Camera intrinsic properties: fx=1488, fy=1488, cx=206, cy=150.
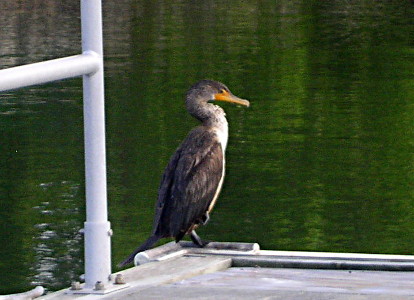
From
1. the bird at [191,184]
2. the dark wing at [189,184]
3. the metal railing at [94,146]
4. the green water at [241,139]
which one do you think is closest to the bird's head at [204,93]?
the bird at [191,184]

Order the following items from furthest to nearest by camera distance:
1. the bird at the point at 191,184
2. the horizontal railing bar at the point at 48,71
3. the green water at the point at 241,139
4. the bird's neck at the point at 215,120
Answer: the green water at the point at 241,139 < the bird's neck at the point at 215,120 < the bird at the point at 191,184 < the horizontal railing bar at the point at 48,71

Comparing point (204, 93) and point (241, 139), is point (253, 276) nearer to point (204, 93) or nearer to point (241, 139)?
point (204, 93)

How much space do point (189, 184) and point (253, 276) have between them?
1492 millimetres

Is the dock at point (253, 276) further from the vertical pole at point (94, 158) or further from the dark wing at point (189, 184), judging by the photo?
the dark wing at point (189, 184)

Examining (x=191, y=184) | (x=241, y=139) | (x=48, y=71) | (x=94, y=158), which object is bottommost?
(x=241, y=139)

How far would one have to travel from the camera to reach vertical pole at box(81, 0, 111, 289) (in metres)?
6.01

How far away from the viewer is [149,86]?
2038cm

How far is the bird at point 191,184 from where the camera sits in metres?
7.79

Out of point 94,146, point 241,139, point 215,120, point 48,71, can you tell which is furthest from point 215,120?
point 241,139

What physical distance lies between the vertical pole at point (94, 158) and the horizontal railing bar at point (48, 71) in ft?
0.17

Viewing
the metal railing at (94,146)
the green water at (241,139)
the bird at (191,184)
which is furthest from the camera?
the green water at (241,139)

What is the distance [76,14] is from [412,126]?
19653mm

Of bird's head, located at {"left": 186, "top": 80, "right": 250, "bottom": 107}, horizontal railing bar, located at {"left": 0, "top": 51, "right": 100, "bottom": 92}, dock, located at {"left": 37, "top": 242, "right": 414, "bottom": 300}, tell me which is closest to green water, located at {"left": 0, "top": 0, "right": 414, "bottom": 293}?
bird's head, located at {"left": 186, "top": 80, "right": 250, "bottom": 107}

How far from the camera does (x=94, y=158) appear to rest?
602 centimetres
